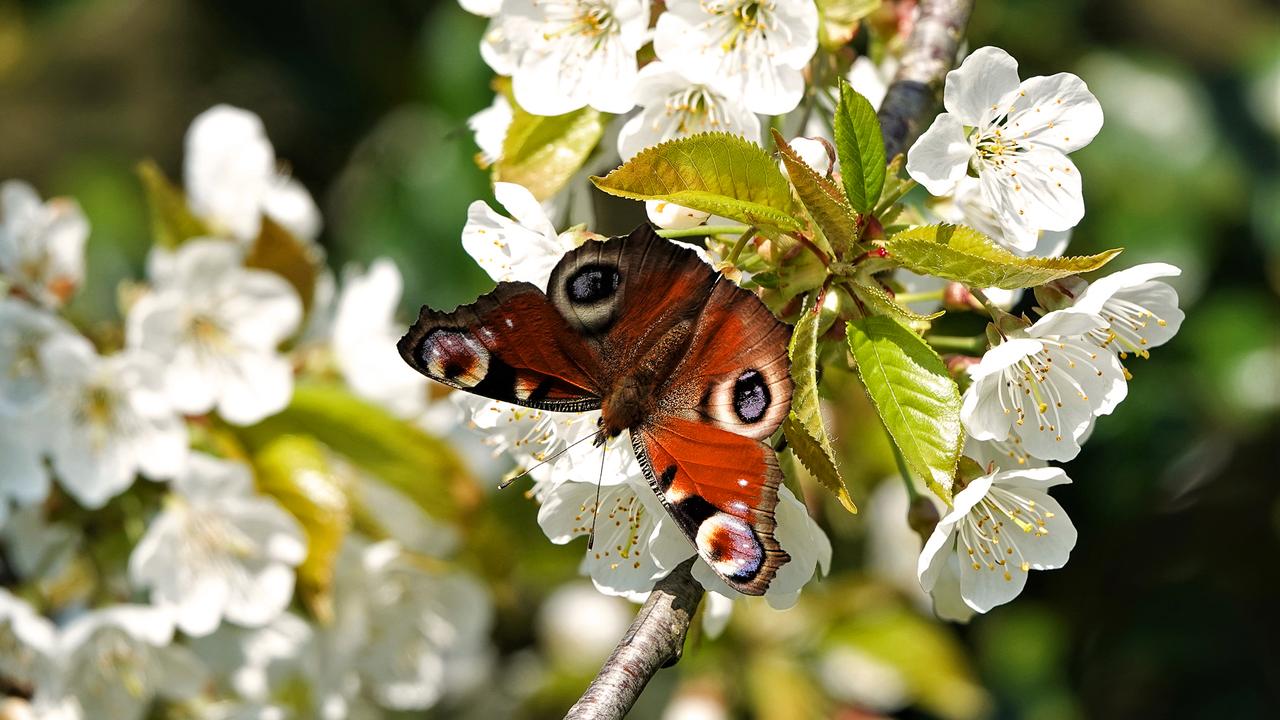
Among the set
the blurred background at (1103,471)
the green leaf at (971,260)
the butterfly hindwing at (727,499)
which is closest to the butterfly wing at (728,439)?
the butterfly hindwing at (727,499)

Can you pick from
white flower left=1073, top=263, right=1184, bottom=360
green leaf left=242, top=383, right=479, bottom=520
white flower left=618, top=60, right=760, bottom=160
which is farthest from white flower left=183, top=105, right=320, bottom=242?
white flower left=1073, top=263, right=1184, bottom=360

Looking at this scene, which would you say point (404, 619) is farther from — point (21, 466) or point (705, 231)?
point (705, 231)

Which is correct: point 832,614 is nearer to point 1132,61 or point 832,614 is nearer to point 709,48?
point 1132,61

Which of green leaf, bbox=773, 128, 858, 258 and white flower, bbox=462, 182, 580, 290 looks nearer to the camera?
green leaf, bbox=773, 128, 858, 258

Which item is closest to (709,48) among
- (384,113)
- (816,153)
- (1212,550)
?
(816,153)

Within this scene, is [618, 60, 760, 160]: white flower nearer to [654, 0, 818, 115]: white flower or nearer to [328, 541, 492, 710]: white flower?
[654, 0, 818, 115]: white flower

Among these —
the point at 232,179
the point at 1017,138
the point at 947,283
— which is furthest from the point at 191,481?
the point at 1017,138

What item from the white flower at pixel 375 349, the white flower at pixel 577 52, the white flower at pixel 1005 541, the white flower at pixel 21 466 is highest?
the white flower at pixel 577 52

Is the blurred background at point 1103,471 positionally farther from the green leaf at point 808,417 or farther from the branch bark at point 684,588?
the green leaf at point 808,417
